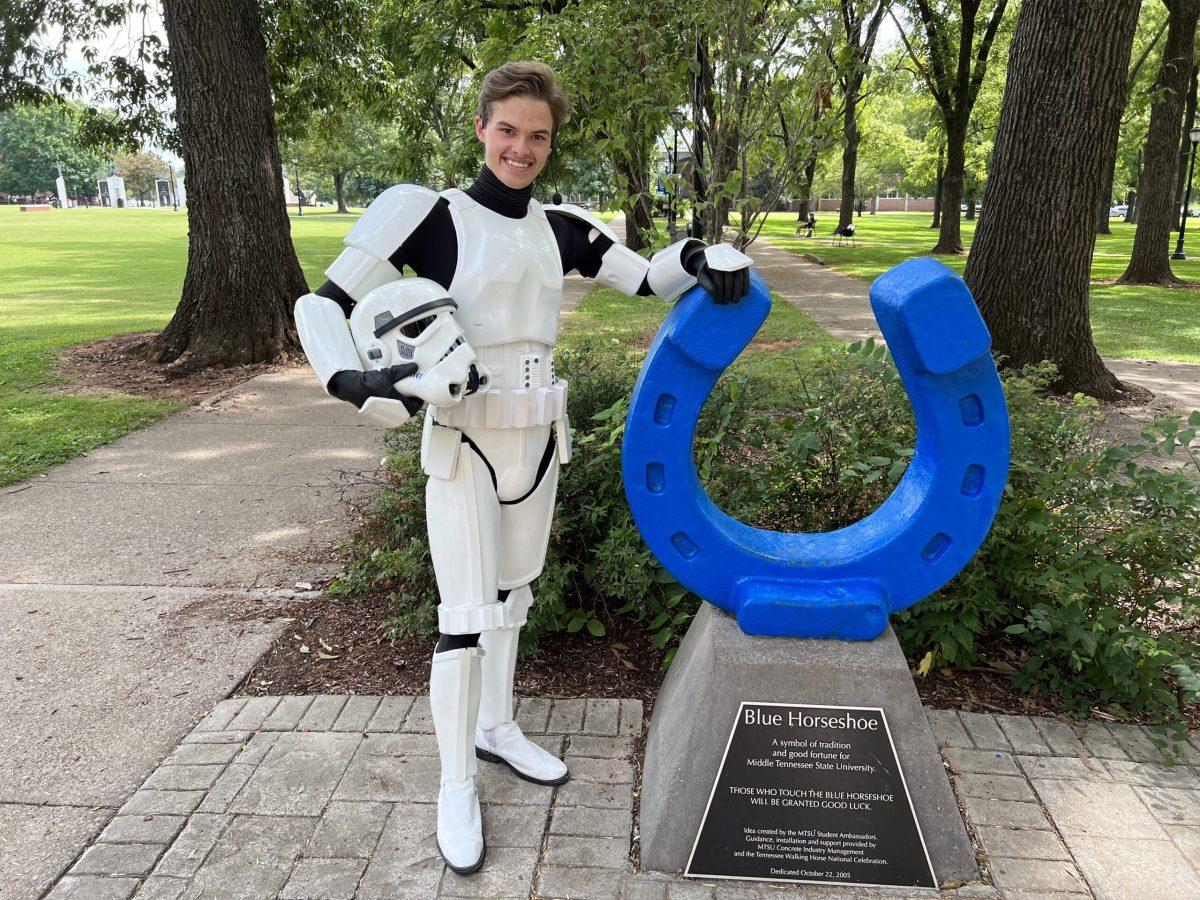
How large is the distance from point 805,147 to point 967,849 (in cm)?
295

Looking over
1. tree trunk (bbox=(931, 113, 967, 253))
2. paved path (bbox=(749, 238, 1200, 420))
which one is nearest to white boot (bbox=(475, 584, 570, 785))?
paved path (bbox=(749, 238, 1200, 420))

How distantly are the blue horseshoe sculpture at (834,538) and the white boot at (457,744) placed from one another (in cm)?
67

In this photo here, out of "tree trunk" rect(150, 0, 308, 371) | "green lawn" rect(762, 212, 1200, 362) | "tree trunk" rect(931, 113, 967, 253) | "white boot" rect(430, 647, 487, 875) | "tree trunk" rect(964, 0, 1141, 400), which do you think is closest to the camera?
"white boot" rect(430, 647, 487, 875)

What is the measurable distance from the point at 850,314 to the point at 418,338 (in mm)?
11154

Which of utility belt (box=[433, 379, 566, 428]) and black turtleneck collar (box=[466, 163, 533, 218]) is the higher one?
black turtleneck collar (box=[466, 163, 533, 218])

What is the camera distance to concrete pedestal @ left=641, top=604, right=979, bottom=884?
2348mm

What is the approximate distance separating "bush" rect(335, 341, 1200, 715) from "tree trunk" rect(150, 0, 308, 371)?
5.45 metres

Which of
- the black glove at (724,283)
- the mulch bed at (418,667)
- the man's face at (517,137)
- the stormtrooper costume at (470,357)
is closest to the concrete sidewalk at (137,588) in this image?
the mulch bed at (418,667)

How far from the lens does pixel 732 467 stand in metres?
3.63

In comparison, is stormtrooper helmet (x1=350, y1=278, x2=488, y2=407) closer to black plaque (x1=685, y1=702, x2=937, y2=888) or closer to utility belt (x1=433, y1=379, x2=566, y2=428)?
utility belt (x1=433, y1=379, x2=566, y2=428)

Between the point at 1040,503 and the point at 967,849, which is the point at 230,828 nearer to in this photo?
the point at 967,849

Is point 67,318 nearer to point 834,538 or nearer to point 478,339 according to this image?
point 478,339

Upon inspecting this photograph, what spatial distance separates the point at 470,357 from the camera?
A: 210 cm

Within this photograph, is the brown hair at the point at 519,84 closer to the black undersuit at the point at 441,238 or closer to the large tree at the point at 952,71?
the black undersuit at the point at 441,238
